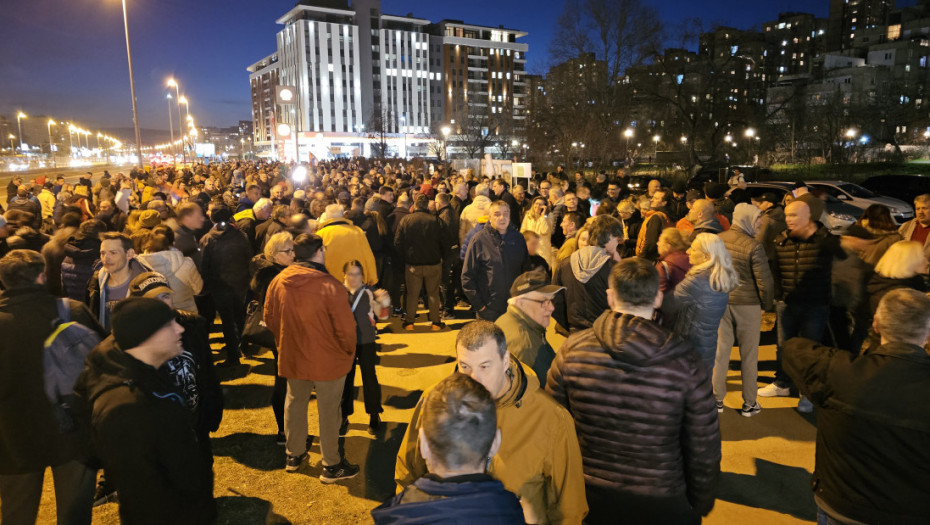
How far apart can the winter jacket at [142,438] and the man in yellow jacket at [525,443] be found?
3.48 ft

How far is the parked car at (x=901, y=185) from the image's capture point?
57.9ft

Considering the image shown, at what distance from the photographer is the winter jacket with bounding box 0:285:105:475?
119 inches

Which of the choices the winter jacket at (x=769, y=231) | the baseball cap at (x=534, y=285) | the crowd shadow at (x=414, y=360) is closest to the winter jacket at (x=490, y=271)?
the crowd shadow at (x=414, y=360)

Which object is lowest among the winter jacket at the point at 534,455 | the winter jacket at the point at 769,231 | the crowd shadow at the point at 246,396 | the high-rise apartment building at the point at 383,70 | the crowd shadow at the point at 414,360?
the crowd shadow at the point at 246,396

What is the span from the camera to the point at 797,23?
124125 millimetres

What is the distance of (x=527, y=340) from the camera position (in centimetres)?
310

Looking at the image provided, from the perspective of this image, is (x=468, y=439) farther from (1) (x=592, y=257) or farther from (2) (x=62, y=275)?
(2) (x=62, y=275)

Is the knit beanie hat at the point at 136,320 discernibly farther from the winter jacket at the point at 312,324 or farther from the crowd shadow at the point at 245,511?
the crowd shadow at the point at 245,511

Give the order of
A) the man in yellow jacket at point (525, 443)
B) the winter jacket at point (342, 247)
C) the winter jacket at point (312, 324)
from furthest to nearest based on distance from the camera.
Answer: the winter jacket at point (342, 247) → the winter jacket at point (312, 324) → the man in yellow jacket at point (525, 443)

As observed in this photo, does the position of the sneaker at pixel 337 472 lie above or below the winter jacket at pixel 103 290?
below

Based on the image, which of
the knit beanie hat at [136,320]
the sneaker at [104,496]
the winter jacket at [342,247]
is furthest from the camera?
→ the winter jacket at [342,247]

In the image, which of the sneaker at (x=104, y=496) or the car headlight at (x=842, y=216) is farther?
the car headlight at (x=842, y=216)

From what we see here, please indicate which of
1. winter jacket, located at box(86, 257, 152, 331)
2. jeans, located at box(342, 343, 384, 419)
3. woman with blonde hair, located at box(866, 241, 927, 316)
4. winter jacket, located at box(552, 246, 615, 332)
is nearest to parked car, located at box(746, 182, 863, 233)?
woman with blonde hair, located at box(866, 241, 927, 316)

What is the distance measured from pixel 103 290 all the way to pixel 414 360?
11.8ft
